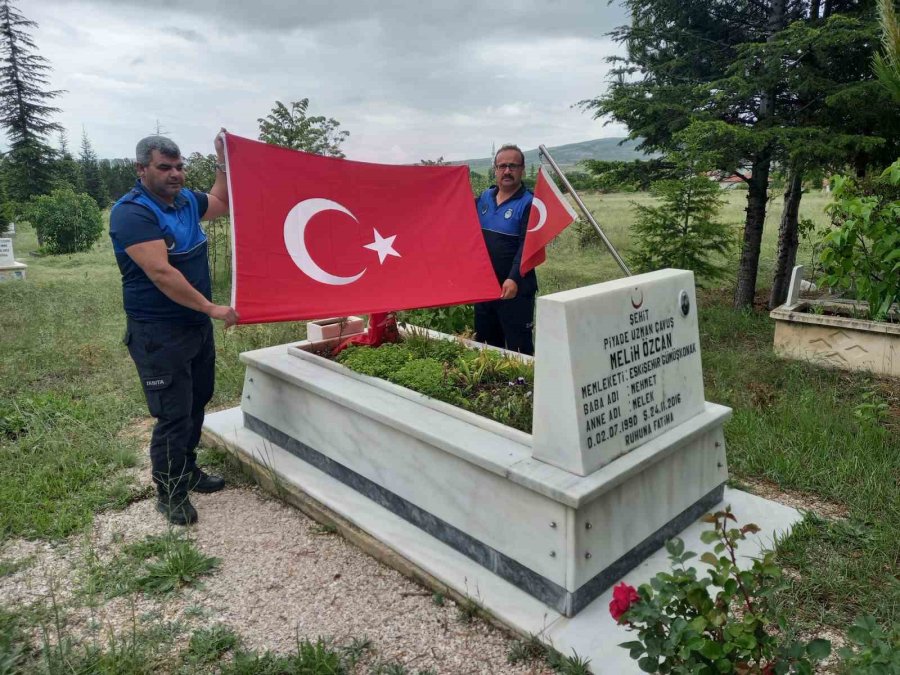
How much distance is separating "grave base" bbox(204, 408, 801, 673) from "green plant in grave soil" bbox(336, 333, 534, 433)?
0.72m

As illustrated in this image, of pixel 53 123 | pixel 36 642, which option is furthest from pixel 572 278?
pixel 53 123

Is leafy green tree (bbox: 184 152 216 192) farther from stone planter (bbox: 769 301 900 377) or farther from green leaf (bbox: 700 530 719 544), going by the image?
green leaf (bbox: 700 530 719 544)

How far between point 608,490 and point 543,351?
2.15ft

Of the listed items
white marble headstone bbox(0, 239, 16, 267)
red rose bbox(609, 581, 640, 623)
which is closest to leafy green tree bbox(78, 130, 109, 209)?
white marble headstone bbox(0, 239, 16, 267)

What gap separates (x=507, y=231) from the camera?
4656 millimetres

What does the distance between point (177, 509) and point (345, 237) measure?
1.88 m

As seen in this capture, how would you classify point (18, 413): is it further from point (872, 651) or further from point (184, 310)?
point (872, 651)

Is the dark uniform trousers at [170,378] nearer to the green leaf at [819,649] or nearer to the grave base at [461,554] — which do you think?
the grave base at [461,554]

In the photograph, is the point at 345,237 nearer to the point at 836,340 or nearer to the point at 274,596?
the point at 274,596

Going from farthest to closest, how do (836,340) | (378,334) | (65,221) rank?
1. (65,221)
2. (836,340)
3. (378,334)

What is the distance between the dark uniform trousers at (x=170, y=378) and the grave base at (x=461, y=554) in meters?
0.59

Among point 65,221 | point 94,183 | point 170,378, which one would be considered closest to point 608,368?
point 170,378

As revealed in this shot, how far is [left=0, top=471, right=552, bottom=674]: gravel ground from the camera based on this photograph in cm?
263

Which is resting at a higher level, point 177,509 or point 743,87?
point 743,87
